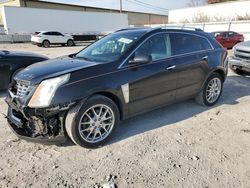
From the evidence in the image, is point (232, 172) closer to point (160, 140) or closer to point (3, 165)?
point (160, 140)

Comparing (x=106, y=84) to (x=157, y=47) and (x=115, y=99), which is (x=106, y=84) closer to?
(x=115, y=99)

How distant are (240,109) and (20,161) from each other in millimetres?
4250

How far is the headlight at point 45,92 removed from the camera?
10.2ft

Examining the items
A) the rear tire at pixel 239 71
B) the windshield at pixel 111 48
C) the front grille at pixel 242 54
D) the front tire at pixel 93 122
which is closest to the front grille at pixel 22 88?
the front tire at pixel 93 122

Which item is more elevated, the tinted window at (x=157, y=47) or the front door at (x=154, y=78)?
the tinted window at (x=157, y=47)

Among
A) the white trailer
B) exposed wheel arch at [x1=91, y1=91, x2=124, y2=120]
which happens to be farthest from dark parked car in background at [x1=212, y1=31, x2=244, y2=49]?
the white trailer

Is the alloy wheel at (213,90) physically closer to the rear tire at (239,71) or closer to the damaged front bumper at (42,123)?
the rear tire at (239,71)

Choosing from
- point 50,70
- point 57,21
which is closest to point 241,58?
point 50,70

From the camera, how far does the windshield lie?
3832 millimetres

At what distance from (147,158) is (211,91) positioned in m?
2.63

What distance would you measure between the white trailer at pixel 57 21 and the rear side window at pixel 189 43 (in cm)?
2695

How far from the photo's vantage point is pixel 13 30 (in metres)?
27.6

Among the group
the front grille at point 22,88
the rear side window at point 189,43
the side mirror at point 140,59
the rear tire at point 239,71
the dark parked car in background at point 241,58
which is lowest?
the rear tire at point 239,71

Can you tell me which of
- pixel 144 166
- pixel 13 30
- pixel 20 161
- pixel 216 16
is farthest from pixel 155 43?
pixel 216 16
